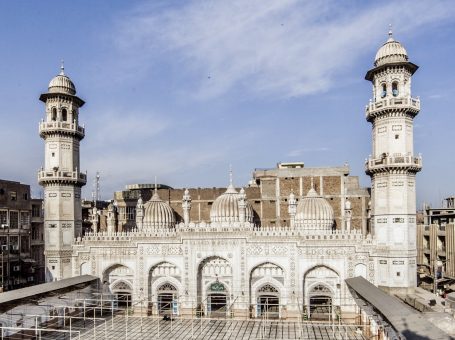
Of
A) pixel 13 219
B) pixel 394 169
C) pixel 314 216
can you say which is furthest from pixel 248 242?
pixel 13 219

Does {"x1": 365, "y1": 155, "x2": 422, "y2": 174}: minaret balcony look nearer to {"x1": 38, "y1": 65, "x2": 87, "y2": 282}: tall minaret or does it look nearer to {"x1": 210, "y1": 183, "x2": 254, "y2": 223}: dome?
{"x1": 210, "y1": 183, "x2": 254, "y2": 223}: dome

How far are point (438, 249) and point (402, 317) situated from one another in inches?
1557

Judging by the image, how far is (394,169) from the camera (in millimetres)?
37969

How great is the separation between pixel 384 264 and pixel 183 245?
17.3 m

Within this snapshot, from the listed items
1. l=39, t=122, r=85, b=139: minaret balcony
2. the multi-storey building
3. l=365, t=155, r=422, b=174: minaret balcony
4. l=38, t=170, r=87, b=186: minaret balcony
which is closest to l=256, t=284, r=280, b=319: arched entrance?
l=365, t=155, r=422, b=174: minaret balcony

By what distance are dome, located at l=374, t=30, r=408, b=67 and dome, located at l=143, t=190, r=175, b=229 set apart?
24472mm

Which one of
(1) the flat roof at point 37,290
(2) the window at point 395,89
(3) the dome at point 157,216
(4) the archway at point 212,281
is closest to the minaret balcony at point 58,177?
(3) the dome at point 157,216

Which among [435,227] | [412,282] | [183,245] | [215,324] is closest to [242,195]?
[183,245]

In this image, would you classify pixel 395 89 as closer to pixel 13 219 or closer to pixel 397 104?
pixel 397 104

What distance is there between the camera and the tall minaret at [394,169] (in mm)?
37281

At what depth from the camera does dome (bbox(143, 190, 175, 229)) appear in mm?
45562

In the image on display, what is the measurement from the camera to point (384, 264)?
3759cm

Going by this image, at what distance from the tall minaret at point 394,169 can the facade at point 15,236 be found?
1646 inches

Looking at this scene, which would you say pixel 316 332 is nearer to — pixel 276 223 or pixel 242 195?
pixel 242 195
